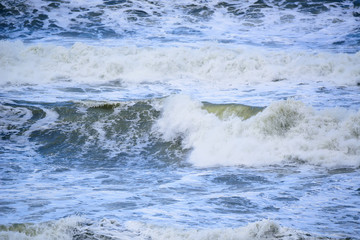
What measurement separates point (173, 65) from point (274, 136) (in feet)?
24.1

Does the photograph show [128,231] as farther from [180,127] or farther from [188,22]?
[188,22]

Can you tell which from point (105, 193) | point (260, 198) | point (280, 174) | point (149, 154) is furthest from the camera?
point (149, 154)

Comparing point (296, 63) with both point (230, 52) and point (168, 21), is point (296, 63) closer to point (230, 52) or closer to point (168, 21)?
point (230, 52)

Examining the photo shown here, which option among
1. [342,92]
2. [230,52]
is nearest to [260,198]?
[342,92]

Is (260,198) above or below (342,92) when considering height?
above

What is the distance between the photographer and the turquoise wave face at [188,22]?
63.6 feet

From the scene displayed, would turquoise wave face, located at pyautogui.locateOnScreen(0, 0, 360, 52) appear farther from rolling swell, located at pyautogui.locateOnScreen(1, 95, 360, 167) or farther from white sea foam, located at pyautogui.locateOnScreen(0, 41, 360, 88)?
rolling swell, located at pyautogui.locateOnScreen(1, 95, 360, 167)

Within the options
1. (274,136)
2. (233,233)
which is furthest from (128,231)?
(274,136)

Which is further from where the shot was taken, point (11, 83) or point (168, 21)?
point (168, 21)

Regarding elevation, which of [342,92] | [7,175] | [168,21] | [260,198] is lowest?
[168,21]

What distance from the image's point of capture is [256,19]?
70.7ft

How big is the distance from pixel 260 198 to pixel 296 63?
30.7 ft

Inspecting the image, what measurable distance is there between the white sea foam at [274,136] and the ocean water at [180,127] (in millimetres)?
28

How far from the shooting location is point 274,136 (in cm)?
881
